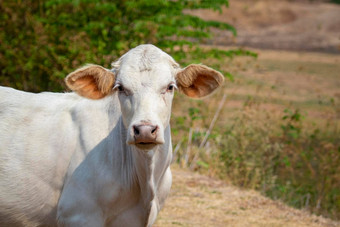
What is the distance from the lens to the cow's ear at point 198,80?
4.52 metres

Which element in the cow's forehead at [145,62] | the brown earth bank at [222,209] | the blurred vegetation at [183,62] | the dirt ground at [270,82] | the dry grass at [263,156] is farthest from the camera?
the blurred vegetation at [183,62]

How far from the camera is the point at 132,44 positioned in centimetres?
966

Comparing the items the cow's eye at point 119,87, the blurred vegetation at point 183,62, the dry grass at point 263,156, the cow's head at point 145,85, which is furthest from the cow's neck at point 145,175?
the blurred vegetation at point 183,62

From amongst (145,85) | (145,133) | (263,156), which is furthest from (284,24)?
(145,133)

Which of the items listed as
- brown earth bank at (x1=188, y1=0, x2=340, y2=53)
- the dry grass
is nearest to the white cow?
the dry grass

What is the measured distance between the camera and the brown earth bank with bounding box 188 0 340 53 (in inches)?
1227

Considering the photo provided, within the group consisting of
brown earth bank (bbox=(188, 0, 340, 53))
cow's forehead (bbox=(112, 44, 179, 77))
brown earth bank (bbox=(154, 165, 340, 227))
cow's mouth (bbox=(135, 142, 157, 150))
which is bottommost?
brown earth bank (bbox=(154, 165, 340, 227))

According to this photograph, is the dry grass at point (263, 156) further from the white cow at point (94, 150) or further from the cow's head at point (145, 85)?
the cow's head at point (145, 85)

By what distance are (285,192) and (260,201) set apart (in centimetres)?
145

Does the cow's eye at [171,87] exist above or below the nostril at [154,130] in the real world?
above

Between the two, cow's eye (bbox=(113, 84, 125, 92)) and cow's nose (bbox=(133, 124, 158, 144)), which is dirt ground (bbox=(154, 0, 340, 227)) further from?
cow's nose (bbox=(133, 124, 158, 144))

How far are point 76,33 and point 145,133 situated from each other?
6914 mm

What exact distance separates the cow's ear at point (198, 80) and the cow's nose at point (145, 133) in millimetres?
766

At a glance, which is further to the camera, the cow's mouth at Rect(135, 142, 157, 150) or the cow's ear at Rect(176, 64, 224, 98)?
the cow's ear at Rect(176, 64, 224, 98)
